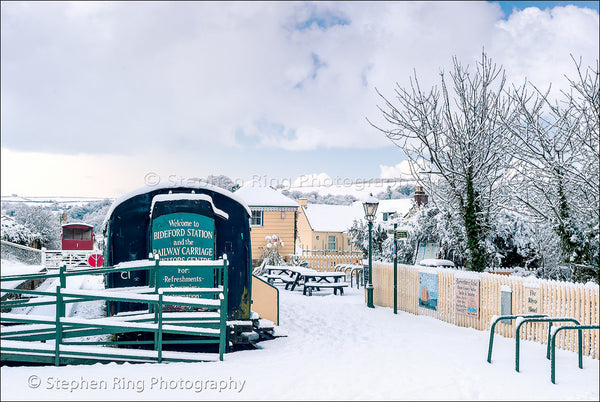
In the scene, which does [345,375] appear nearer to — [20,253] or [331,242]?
[20,253]

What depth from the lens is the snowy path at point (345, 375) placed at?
595 centimetres

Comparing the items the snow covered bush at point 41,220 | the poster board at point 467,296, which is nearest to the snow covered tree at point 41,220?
the snow covered bush at point 41,220

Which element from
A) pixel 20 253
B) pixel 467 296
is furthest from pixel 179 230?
pixel 20 253

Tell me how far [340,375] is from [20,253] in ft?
68.2

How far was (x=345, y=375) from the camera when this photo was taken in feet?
23.2

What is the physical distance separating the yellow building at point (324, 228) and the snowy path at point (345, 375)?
29399 mm

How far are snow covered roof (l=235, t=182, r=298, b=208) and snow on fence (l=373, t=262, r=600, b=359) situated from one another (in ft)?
47.3

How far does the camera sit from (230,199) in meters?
9.77

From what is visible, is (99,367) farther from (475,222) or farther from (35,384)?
(475,222)

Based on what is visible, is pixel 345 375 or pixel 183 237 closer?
pixel 345 375

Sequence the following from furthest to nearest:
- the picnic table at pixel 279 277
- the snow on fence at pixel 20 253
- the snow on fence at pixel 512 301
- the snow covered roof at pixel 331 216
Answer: the snow covered roof at pixel 331 216 < the snow on fence at pixel 20 253 < the picnic table at pixel 279 277 < the snow on fence at pixel 512 301

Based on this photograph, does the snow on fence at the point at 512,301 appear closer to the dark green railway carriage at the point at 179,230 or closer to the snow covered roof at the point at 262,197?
the dark green railway carriage at the point at 179,230

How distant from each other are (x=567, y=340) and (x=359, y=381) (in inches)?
184

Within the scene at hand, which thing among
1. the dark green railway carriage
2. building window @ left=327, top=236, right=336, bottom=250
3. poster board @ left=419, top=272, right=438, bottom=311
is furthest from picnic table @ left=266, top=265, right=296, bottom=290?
building window @ left=327, top=236, right=336, bottom=250
